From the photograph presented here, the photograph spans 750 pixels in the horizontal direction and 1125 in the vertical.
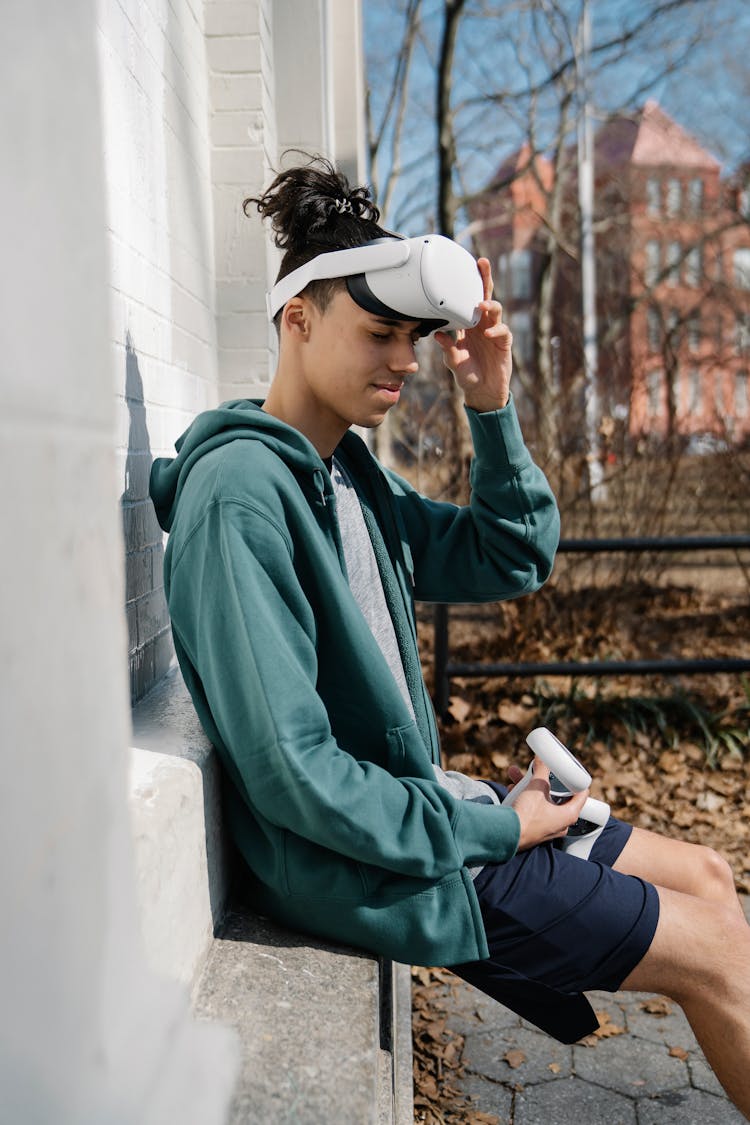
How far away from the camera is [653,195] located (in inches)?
843

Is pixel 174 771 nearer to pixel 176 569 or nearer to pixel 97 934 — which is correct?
pixel 176 569

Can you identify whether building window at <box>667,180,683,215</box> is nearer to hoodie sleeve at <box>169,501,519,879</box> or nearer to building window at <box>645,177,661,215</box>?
building window at <box>645,177,661,215</box>

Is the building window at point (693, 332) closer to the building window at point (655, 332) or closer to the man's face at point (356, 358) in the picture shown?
the building window at point (655, 332)

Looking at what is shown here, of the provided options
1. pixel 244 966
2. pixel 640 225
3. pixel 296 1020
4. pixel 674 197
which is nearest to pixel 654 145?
pixel 674 197

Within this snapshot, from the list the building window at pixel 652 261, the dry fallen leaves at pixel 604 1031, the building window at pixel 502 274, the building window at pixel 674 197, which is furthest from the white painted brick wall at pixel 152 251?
the building window at pixel 502 274

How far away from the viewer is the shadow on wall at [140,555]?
2.21m

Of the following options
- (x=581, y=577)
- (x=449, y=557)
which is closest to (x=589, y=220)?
(x=581, y=577)

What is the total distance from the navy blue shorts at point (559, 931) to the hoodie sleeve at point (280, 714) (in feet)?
0.85

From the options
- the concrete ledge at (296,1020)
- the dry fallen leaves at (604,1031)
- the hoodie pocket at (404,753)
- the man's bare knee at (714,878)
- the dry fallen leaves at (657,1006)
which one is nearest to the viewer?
the concrete ledge at (296,1020)

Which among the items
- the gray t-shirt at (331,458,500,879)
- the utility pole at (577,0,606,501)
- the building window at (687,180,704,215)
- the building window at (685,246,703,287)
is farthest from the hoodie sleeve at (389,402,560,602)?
the building window at (687,180,704,215)

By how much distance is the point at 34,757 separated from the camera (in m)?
0.84

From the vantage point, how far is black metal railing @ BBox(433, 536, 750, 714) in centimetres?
473

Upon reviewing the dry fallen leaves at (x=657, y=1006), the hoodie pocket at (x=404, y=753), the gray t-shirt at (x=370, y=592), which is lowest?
the dry fallen leaves at (x=657, y=1006)

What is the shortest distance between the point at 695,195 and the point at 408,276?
2028 centimetres
